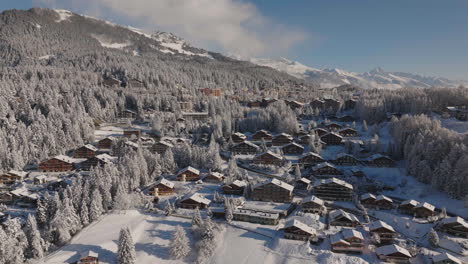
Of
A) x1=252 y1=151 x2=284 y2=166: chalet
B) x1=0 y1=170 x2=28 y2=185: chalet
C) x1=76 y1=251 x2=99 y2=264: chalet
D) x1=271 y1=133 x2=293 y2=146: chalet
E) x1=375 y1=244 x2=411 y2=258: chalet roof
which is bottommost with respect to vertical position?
x1=76 y1=251 x2=99 y2=264: chalet

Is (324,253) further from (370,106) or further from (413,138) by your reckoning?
(370,106)

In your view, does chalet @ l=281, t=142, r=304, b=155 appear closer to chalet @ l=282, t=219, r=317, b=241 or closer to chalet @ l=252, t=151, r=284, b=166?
chalet @ l=252, t=151, r=284, b=166

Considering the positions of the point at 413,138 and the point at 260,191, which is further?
the point at 413,138

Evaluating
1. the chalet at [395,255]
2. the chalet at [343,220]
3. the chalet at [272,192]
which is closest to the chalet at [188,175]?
the chalet at [272,192]

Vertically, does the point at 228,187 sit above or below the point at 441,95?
below

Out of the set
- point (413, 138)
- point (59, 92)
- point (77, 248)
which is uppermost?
point (59, 92)

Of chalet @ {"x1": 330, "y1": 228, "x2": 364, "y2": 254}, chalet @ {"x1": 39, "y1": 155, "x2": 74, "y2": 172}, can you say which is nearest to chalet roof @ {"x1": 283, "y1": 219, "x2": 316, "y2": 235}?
chalet @ {"x1": 330, "y1": 228, "x2": 364, "y2": 254}

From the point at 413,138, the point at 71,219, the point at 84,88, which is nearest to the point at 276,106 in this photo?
the point at 413,138
